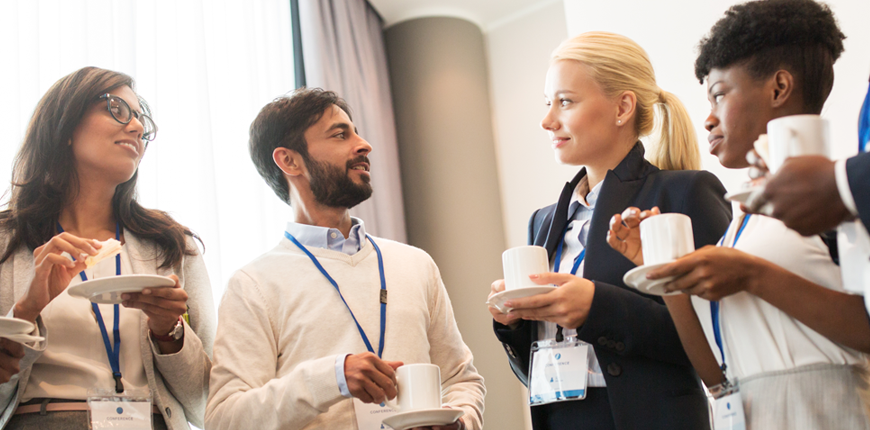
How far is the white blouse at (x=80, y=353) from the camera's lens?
1807 mm

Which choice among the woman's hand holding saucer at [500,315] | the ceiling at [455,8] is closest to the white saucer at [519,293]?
the woman's hand holding saucer at [500,315]

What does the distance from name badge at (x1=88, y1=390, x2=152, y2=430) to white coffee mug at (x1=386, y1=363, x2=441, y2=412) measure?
702mm

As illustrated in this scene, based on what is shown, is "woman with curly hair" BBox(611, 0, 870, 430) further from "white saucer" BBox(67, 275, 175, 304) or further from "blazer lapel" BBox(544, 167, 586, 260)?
"white saucer" BBox(67, 275, 175, 304)

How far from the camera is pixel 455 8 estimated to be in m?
4.96

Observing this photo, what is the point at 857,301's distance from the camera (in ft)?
3.98

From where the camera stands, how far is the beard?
2359mm

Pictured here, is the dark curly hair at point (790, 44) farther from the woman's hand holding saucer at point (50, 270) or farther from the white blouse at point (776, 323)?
the woman's hand holding saucer at point (50, 270)

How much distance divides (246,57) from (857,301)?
3150 mm

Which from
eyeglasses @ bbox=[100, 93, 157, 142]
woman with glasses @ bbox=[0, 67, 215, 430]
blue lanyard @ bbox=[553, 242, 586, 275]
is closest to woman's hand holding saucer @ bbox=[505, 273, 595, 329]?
blue lanyard @ bbox=[553, 242, 586, 275]

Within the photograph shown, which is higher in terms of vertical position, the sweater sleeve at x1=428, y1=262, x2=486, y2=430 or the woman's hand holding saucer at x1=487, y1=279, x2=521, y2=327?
the woman's hand holding saucer at x1=487, y1=279, x2=521, y2=327

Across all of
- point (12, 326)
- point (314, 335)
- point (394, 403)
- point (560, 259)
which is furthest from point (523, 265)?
point (12, 326)

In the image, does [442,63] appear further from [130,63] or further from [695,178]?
[695,178]

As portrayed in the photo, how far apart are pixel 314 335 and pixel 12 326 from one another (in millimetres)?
781

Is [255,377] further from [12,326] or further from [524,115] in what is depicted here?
[524,115]
